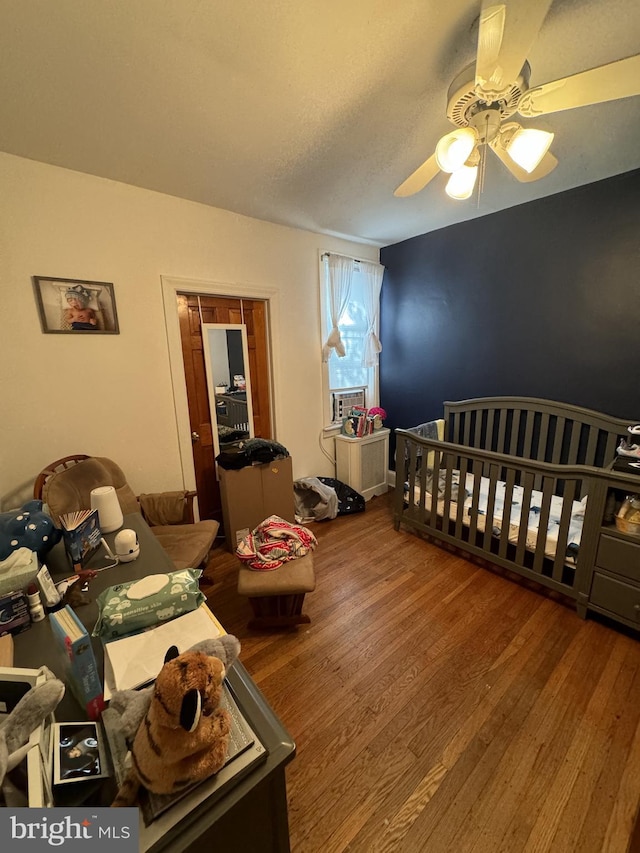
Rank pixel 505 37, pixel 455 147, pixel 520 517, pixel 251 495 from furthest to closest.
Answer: pixel 251 495 → pixel 520 517 → pixel 455 147 → pixel 505 37

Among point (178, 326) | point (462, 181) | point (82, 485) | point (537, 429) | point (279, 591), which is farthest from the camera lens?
point (537, 429)

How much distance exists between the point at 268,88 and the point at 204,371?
1717 mm

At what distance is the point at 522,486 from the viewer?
220 cm

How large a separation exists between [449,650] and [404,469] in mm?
1292

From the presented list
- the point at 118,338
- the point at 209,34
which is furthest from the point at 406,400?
the point at 209,34

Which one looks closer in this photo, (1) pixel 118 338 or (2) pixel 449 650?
(2) pixel 449 650

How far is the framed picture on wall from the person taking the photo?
1869mm

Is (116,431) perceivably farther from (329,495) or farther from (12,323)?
(329,495)

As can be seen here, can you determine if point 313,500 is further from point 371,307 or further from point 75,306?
point 75,306

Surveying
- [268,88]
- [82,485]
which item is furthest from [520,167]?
[82,485]

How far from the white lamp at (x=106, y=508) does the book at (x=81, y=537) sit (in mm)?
99

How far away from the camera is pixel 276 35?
113 cm

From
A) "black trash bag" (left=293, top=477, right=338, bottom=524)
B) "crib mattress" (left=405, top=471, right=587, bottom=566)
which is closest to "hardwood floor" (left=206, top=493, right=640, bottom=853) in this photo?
"crib mattress" (left=405, top=471, right=587, bottom=566)

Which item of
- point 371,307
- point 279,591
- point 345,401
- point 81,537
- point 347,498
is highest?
point 371,307
